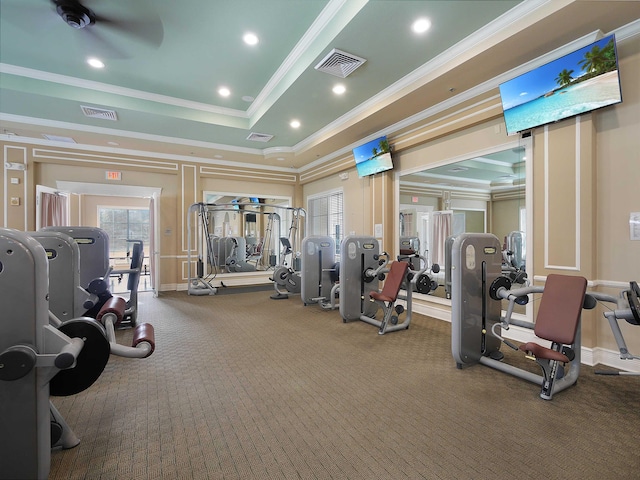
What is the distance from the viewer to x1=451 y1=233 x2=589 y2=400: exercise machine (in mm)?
2406

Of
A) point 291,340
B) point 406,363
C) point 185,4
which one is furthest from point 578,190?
point 185,4

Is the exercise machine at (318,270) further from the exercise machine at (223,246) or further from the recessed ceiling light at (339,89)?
the recessed ceiling light at (339,89)

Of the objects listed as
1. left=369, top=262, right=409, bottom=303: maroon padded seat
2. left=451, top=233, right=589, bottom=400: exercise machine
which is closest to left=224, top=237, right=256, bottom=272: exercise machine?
left=369, top=262, right=409, bottom=303: maroon padded seat

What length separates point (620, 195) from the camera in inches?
116

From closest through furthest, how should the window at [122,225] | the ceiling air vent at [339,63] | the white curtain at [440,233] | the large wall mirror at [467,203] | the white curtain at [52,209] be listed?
the ceiling air vent at [339,63] → the large wall mirror at [467,203] → the white curtain at [440,233] → the white curtain at [52,209] → the window at [122,225]

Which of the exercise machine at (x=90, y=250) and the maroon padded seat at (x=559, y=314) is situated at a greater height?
the exercise machine at (x=90, y=250)

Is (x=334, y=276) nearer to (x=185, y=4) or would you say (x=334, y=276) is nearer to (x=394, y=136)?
(x=394, y=136)

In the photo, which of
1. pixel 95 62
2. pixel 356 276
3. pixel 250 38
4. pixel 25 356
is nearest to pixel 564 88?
pixel 356 276

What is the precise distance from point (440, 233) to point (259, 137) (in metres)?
→ 4.09

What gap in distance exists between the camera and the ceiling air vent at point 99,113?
16.7 ft

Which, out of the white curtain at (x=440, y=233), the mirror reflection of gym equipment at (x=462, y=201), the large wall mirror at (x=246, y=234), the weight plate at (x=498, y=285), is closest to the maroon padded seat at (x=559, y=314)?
the weight plate at (x=498, y=285)

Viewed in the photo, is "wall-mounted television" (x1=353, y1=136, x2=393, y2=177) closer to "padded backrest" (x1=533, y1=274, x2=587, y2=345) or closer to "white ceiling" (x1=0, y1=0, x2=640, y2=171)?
"white ceiling" (x1=0, y1=0, x2=640, y2=171)

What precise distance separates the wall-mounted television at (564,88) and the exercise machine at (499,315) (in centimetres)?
149

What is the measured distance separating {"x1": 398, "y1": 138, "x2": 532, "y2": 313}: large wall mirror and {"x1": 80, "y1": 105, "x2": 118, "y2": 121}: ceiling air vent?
5092 mm
